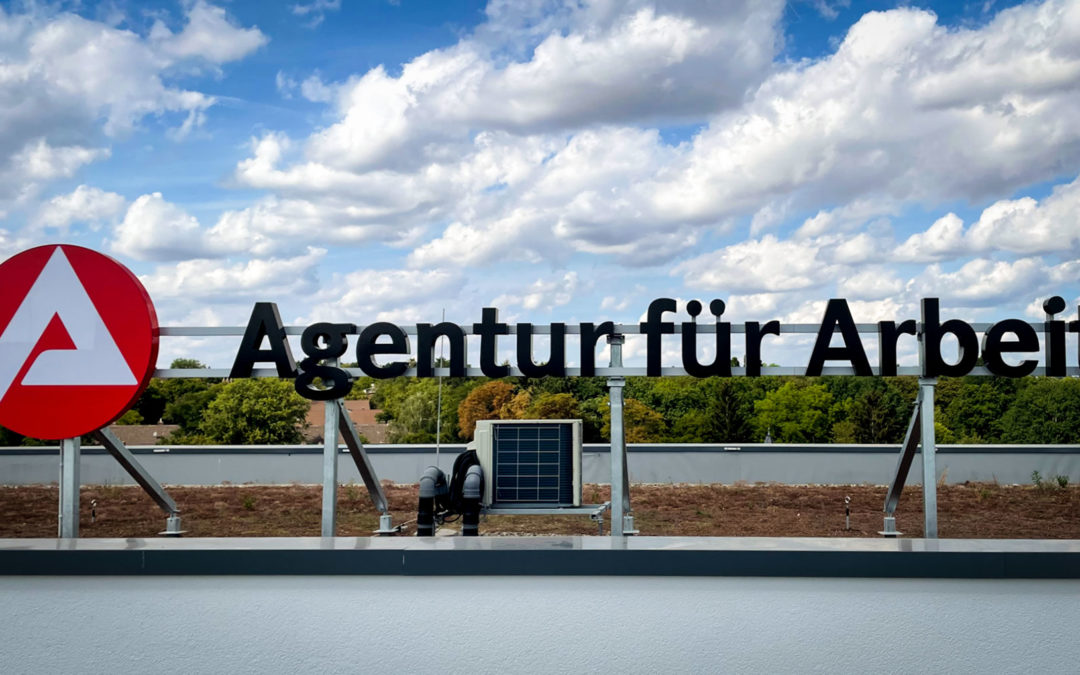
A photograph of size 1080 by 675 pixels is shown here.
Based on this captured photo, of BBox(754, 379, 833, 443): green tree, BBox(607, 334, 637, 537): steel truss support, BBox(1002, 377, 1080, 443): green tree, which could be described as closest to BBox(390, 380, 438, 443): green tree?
BBox(754, 379, 833, 443): green tree

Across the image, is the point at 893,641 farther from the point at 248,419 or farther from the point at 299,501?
the point at 248,419

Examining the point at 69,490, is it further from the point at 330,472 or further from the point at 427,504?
the point at 427,504

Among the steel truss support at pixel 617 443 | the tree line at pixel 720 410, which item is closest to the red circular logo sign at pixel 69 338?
the steel truss support at pixel 617 443

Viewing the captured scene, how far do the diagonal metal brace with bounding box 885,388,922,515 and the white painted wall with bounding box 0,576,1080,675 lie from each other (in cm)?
300

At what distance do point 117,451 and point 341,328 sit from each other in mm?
2514

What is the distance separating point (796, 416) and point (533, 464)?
30.9 meters

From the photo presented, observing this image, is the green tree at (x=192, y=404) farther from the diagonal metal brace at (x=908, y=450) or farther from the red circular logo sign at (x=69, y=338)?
the diagonal metal brace at (x=908, y=450)

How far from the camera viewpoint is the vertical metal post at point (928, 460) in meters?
8.52

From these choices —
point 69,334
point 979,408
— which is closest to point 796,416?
point 979,408

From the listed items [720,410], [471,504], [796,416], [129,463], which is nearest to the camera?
[471,504]

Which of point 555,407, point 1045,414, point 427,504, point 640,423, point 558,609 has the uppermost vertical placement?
point 555,407

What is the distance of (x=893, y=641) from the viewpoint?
20.5 ft

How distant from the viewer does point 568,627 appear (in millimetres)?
6332

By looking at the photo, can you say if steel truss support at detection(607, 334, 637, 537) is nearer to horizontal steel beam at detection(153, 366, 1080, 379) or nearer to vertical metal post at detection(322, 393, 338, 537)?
horizontal steel beam at detection(153, 366, 1080, 379)
